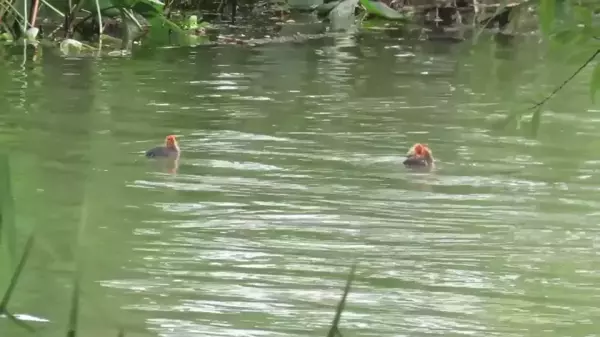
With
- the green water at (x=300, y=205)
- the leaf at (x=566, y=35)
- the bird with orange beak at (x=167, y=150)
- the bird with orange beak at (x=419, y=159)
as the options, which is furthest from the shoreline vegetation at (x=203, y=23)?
the leaf at (x=566, y=35)

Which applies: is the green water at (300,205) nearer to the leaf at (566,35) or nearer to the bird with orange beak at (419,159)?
the bird with orange beak at (419,159)

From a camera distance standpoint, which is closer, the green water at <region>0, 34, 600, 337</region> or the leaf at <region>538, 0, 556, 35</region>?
the leaf at <region>538, 0, 556, 35</region>

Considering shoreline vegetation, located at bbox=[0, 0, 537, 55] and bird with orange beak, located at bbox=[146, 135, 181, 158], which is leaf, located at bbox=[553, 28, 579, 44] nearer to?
bird with orange beak, located at bbox=[146, 135, 181, 158]

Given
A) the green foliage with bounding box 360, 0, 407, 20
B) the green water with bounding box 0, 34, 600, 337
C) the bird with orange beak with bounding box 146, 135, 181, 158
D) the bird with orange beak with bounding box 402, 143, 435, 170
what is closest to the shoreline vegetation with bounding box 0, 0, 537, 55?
the green foliage with bounding box 360, 0, 407, 20

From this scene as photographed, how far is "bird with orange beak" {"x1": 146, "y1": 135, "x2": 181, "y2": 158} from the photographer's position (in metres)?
4.14

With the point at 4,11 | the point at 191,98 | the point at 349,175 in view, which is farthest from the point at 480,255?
the point at 4,11

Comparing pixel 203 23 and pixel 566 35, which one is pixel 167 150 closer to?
pixel 566 35

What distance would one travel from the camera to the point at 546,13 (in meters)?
1.32

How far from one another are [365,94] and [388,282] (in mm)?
3149

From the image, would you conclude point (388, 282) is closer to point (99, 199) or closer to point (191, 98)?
point (99, 199)

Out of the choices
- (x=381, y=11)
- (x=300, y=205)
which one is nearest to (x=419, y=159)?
(x=300, y=205)

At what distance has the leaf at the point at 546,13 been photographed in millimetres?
1298

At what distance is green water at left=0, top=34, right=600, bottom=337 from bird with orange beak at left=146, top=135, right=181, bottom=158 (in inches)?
3.2

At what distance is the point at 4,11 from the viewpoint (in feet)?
24.6
